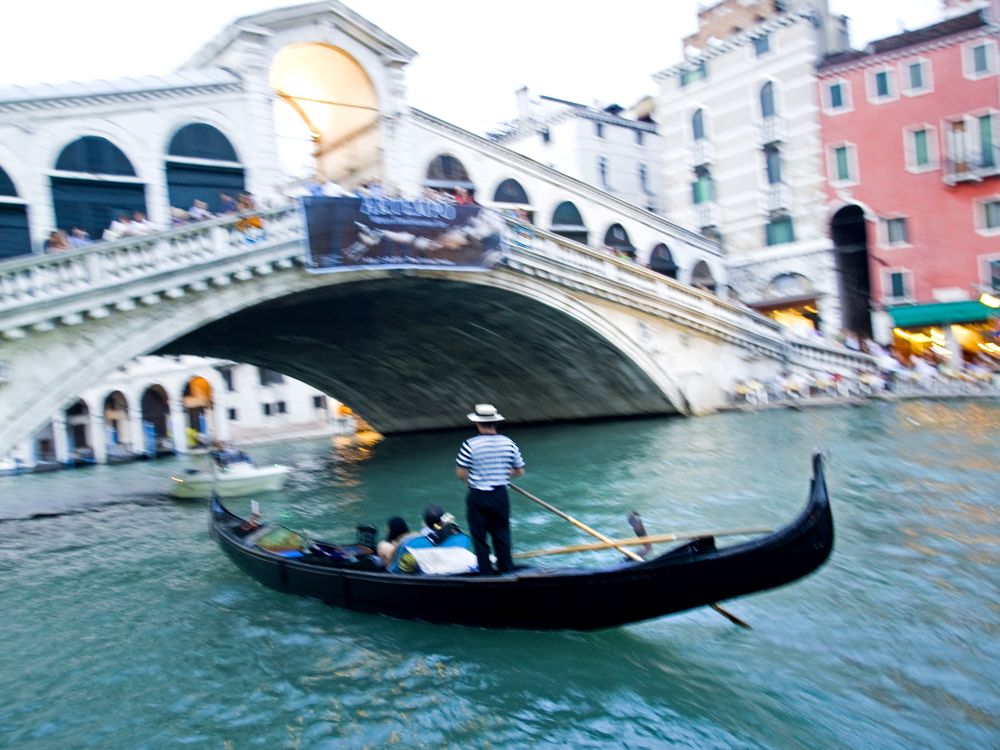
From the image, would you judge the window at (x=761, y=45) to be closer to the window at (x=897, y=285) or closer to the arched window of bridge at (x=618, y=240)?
the window at (x=897, y=285)

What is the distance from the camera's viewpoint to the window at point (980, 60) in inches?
716

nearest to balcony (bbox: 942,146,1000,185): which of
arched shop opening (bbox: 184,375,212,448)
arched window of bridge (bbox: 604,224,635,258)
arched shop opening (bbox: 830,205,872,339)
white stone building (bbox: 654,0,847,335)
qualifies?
arched shop opening (bbox: 830,205,872,339)

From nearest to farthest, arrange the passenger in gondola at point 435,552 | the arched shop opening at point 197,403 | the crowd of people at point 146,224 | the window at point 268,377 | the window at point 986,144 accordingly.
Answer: the passenger in gondola at point 435,552, the crowd of people at point 146,224, the window at point 986,144, the arched shop opening at point 197,403, the window at point 268,377

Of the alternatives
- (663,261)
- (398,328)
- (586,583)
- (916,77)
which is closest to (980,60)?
(916,77)

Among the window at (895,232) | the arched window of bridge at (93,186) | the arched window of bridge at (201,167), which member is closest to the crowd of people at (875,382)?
the window at (895,232)

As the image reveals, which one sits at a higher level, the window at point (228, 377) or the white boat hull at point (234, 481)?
the window at point (228, 377)

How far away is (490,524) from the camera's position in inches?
203

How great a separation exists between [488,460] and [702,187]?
19128mm

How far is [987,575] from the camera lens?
550cm

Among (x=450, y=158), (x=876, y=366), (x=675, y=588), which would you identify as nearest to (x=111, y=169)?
(x=450, y=158)

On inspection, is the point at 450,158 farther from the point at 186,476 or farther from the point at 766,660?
the point at 766,660

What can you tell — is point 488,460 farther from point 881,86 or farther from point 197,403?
point 197,403

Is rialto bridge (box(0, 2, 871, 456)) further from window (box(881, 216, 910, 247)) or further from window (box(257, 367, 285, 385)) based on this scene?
→ window (box(257, 367, 285, 385))

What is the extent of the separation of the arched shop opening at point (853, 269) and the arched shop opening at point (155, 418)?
22.9m
